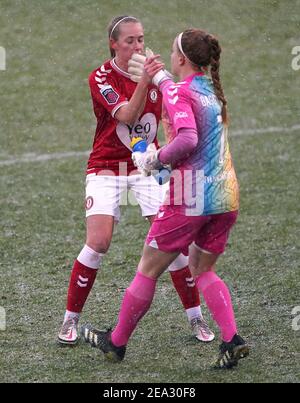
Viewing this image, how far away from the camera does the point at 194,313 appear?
5684 mm

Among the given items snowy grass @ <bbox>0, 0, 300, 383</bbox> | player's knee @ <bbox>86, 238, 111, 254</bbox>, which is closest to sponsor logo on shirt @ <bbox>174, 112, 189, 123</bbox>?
player's knee @ <bbox>86, 238, 111, 254</bbox>

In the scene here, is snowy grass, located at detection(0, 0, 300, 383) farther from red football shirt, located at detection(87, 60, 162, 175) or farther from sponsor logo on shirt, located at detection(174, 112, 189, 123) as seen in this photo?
sponsor logo on shirt, located at detection(174, 112, 189, 123)

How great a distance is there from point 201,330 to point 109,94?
1.49 metres

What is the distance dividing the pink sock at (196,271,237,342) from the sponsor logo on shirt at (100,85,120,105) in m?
1.17

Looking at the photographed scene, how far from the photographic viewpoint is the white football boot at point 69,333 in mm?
5482

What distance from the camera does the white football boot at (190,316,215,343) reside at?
5.56m

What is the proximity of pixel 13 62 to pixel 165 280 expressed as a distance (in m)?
6.95

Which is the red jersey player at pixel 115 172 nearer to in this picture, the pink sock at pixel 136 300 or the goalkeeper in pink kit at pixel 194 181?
the goalkeeper in pink kit at pixel 194 181

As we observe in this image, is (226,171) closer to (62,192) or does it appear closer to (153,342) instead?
(153,342)

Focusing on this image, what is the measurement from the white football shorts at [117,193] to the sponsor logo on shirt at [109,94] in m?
0.48

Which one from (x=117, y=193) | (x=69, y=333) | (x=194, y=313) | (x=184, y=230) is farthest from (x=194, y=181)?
(x=69, y=333)

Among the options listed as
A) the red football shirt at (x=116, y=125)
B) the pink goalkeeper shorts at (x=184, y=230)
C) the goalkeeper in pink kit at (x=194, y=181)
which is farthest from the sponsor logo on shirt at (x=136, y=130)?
the pink goalkeeper shorts at (x=184, y=230)

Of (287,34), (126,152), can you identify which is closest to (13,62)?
(287,34)

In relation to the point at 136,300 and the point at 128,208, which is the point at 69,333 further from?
the point at 128,208
